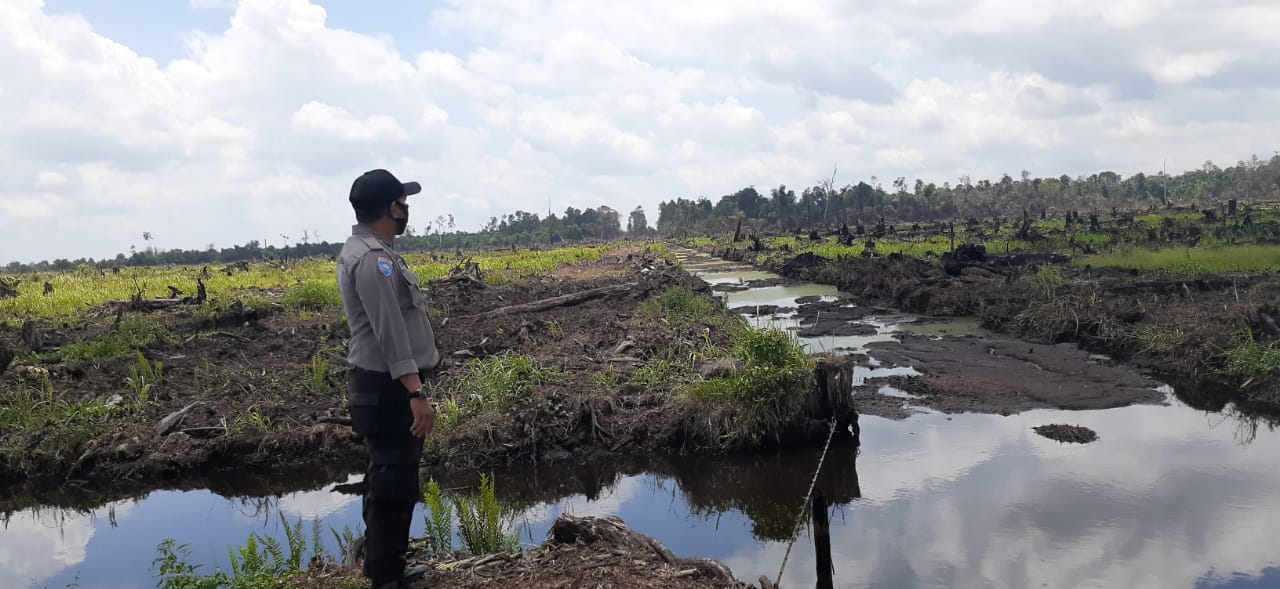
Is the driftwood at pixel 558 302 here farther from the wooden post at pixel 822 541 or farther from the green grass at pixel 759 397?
the wooden post at pixel 822 541

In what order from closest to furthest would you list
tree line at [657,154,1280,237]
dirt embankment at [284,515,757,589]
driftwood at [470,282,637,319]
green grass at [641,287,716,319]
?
dirt embankment at [284,515,757,589]
green grass at [641,287,716,319]
driftwood at [470,282,637,319]
tree line at [657,154,1280,237]

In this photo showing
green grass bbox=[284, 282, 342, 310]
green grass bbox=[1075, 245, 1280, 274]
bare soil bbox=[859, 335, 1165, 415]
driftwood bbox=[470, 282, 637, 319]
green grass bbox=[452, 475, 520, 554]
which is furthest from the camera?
green grass bbox=[284, 282, 342, 310]

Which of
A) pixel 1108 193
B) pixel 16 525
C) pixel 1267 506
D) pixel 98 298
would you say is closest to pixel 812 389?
pixel 1267 506

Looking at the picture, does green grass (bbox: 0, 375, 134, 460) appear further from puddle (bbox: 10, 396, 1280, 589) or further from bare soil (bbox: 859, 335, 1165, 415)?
bare soil (bbox: 859, 335, 1165, 415)

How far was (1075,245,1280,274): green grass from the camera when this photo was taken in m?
16.3

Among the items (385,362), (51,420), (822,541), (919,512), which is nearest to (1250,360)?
(919,512)

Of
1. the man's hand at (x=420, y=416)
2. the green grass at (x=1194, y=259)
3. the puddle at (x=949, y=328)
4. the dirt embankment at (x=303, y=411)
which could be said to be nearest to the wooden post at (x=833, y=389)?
the dirt embankment at (x=303, y=411)

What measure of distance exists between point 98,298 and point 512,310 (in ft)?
41.1

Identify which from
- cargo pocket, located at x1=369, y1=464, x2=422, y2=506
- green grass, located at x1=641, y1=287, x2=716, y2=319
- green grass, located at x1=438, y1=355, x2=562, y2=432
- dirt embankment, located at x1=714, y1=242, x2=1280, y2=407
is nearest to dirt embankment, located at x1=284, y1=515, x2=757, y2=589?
cargo pocket, located at x1=369, y1=464, x2=422, y2=506

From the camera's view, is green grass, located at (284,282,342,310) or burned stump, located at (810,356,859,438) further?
green grass, located at (284,282,342,310)

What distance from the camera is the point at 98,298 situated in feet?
62.6

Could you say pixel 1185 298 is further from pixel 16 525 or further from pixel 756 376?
pixel 16 525

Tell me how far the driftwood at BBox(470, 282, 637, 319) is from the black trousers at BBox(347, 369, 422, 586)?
9.79 m

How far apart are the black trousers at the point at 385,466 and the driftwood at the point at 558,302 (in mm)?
9791
